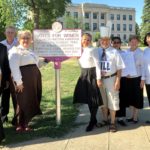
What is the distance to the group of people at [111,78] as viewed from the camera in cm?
757

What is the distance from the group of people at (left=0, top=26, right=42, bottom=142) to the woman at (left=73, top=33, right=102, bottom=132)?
827mm

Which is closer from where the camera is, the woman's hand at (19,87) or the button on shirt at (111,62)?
the woman's hand at (19,87)

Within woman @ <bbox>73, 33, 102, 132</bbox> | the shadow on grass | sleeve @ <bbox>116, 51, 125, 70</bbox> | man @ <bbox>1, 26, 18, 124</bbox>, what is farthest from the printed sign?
the shadow on grass

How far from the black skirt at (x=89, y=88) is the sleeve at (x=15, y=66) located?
3.95 feet

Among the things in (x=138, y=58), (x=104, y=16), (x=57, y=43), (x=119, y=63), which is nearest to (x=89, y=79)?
(x=119, y=63)

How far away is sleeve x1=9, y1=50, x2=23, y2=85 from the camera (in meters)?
7.31

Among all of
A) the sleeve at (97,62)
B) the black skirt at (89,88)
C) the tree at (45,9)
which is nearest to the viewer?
Result: the sleeve at (97,62)

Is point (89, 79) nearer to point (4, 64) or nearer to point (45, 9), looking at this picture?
point (4, 64)

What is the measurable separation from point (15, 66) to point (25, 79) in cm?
39

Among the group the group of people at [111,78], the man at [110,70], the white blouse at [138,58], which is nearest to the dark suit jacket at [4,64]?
the group of people at [111,78]

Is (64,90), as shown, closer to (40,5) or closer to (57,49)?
(57,49)

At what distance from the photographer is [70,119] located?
8836 millimetres

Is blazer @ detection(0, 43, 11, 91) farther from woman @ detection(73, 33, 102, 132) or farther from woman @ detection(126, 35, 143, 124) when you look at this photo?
woman @ detection(126, 35, 143, 124)

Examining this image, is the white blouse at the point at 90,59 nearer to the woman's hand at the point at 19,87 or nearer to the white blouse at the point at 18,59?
the white blouse at the point at 18,59
